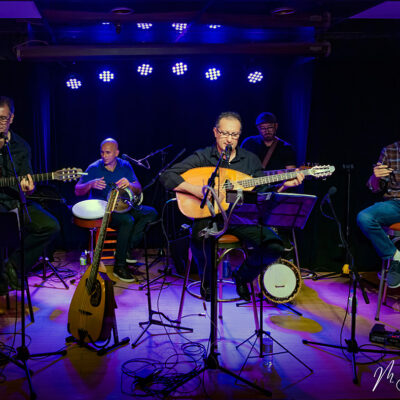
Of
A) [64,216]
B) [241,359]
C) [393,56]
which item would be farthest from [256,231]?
[64,216]

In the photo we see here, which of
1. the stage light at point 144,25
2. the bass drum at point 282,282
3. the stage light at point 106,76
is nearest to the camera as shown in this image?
the bass drum at point 282,282

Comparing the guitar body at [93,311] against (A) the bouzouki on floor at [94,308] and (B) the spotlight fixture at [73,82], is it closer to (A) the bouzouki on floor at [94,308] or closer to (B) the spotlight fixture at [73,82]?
(A) the bouzouki on floor at [94,308]

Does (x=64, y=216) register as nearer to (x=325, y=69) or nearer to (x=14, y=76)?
(x=14, y=76)

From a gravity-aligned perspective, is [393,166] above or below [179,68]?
below

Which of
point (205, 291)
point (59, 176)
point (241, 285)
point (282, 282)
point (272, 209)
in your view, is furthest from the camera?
point (282, 282)

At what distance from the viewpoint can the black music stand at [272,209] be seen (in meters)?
3.46

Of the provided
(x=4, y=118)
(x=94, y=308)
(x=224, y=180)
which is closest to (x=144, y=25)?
(x=4, y=118)

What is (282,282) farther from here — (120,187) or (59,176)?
(59,176)

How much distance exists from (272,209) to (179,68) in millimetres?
4472

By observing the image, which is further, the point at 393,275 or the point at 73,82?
the point at 73,82

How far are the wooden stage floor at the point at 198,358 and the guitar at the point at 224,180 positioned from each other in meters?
1.22

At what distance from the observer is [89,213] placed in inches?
226

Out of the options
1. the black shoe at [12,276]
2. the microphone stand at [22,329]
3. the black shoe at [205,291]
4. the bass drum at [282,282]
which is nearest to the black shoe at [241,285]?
the black shoe at [205,291]

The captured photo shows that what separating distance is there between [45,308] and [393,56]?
571cm
